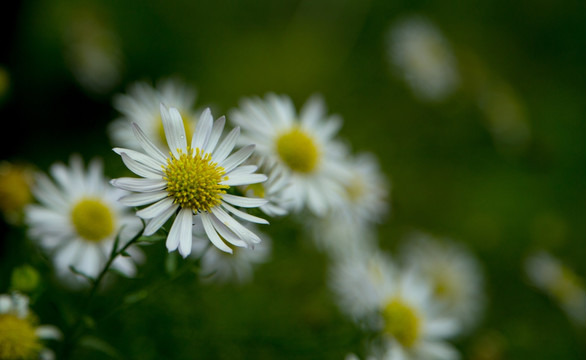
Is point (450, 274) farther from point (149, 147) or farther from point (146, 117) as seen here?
point (149, 147)

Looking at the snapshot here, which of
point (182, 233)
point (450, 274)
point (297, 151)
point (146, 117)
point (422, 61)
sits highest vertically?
point (422, 61)

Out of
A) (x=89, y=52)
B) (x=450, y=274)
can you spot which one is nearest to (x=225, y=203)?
(x=450, y=274)

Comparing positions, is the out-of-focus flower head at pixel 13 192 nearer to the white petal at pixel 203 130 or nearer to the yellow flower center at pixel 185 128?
the yellow flower center at pixel 185 128

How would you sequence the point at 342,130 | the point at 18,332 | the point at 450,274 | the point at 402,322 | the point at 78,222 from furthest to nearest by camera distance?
the point at 342,130 < the point at 450,274 < the point at 402,322 < the point at 78,222 < the point at 18,332

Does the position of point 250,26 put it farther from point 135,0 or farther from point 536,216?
point 536,216

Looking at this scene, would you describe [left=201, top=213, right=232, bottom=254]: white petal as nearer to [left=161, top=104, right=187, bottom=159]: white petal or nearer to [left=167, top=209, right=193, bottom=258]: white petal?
[left=167, top=209, right=193, bottom=258]: white petal

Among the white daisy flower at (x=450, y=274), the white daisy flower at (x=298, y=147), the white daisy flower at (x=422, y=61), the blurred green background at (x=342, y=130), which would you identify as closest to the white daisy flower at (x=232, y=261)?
the blurred green background at (x=342, y=130)

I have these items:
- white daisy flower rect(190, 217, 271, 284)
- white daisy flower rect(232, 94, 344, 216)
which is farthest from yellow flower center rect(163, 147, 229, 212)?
white daisy flower rect(190, 217, 271, 284)

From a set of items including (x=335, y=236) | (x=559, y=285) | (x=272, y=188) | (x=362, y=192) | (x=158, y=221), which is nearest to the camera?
(x=158, y=221)
